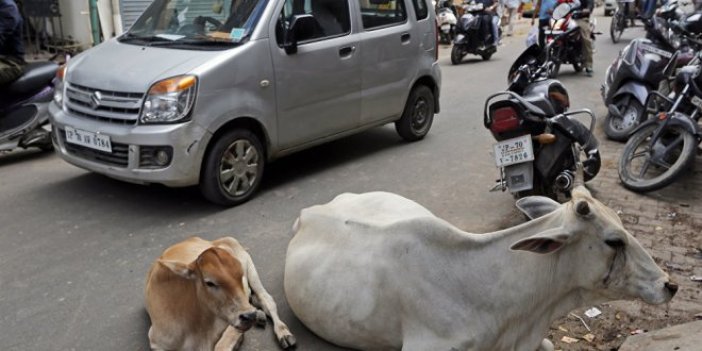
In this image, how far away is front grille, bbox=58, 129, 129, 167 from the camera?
5.09 meters

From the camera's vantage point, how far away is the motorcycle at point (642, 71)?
724 cm

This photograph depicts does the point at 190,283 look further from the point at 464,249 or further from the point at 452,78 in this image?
the point at 452,78

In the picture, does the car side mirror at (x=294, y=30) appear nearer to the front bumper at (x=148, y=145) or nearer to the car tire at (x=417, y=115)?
the front bumper at (x=148, y=145)

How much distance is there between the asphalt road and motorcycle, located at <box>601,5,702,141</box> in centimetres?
153

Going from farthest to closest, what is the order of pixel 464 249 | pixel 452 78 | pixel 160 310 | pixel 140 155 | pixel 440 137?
pixel 452 78 → pixel 440 137 → pixel 140 155 → pixel 160 310 → pixel 464 249

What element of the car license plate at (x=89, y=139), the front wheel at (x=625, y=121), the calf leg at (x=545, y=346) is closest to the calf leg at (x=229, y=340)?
the calf leg at (x=545, y=346)

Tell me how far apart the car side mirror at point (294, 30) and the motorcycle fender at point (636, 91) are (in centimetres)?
394

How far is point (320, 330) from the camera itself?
11.0ft

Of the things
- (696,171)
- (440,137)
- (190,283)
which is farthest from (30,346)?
(696,171)

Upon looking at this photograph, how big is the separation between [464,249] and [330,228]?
2.63 ft

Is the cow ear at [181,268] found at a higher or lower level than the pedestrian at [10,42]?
lower

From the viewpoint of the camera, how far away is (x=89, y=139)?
5242 mm

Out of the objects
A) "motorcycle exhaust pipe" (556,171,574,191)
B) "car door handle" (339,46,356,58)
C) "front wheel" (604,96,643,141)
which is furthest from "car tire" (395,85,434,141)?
"motorcycle exhaust pipe" (556,171,574,191)

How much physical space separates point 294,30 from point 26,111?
3.34 metres
